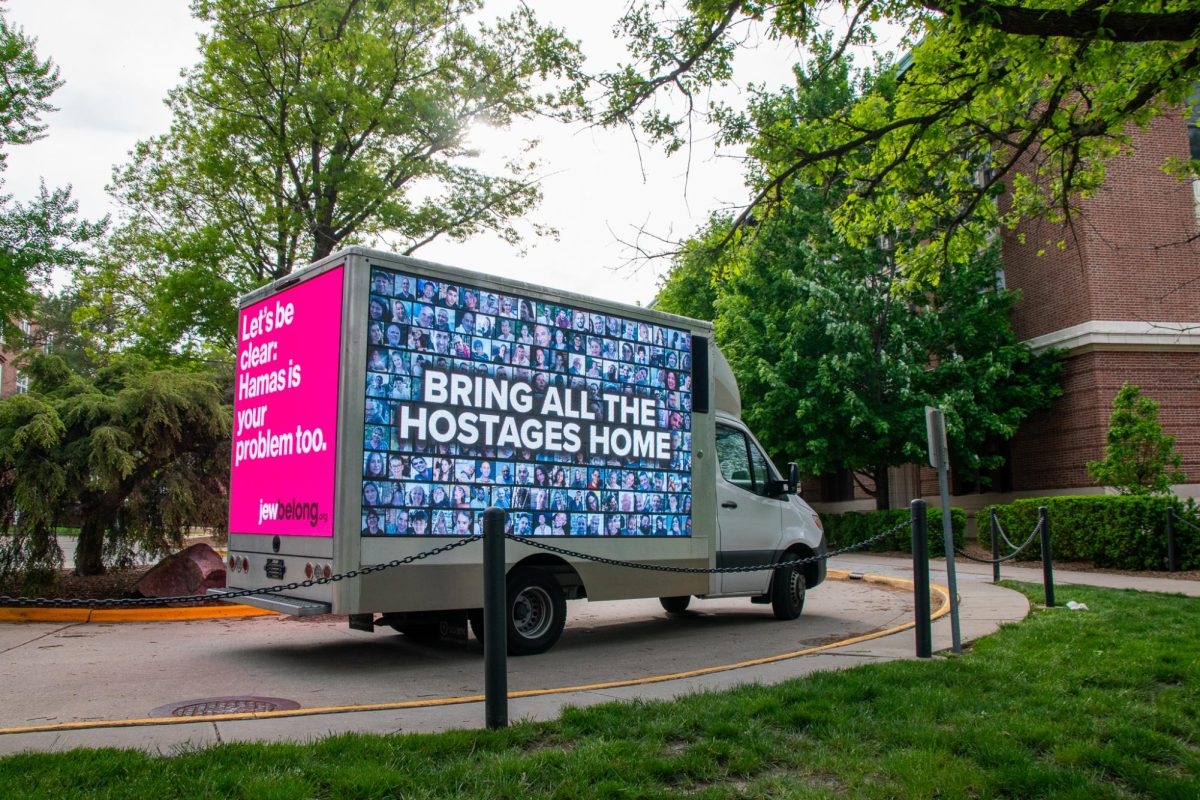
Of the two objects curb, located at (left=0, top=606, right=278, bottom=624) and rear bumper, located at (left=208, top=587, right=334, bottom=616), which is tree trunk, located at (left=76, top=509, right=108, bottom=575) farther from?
rear bumper, located at (left=208, top=587, right=334, bottom=616)

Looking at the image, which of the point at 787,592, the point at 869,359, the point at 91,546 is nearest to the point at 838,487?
the point at 869,359

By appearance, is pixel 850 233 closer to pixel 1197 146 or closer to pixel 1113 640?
pixel 1113 640

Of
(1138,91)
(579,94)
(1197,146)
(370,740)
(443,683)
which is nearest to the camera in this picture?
(370,740)

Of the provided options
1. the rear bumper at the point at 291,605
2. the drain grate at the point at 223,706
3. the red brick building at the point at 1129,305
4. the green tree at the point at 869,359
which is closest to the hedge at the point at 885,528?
the green tree at the point at 869,359

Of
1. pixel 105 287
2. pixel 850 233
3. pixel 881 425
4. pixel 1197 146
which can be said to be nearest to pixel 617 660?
pixel 850 233

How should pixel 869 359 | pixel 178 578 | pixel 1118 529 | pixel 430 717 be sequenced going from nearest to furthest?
pixel 430 717 → pixel 178 578 → pixel 1118 529 → pixel 869 359

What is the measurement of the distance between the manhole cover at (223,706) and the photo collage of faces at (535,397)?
4.59 feet

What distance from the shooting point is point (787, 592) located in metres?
10.6

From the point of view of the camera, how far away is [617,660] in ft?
26.5

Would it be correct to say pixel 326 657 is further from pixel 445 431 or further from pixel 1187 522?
pixel 1187 522

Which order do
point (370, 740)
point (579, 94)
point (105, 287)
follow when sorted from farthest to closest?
point (105, 287)
point (579, 94)
point (370, 740)

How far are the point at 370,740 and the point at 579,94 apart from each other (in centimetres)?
534

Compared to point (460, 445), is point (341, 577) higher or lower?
lower

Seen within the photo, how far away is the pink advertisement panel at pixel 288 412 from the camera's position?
278 inches
